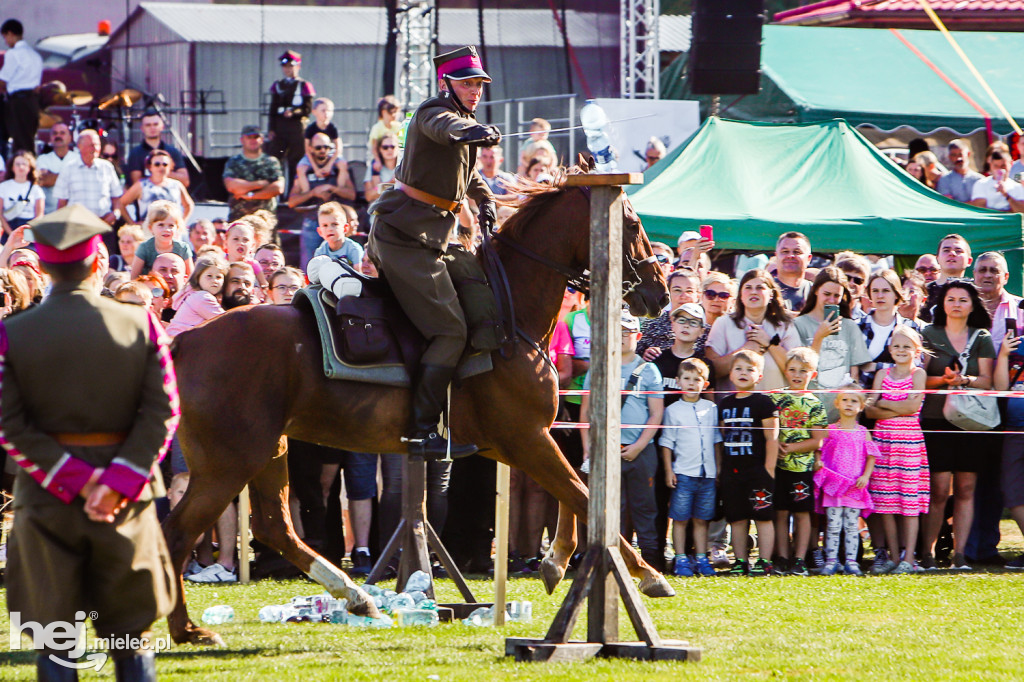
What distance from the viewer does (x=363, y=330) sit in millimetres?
7125

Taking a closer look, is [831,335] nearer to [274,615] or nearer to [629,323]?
[629,323]

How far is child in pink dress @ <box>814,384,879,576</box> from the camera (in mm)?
9953

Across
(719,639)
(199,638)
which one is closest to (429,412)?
(199,638)

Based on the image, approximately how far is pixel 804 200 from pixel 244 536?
7859mm

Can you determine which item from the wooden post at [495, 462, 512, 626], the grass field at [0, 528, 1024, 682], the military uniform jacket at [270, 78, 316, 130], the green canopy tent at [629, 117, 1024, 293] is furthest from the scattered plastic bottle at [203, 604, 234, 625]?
the military uniform jacket at [270, 78, 316, 130]

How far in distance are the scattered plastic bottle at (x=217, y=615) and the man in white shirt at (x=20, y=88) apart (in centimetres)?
1185

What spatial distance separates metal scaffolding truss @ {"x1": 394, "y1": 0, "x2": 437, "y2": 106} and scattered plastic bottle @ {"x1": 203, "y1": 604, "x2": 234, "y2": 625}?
12198mm

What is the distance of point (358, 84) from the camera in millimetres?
19750

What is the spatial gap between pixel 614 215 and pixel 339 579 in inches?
100

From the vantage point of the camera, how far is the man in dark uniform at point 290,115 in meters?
16.9

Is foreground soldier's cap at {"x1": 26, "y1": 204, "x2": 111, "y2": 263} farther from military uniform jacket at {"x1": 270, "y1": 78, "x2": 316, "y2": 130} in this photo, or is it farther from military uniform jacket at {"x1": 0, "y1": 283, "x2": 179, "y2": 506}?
military uniform jacket at {"x1": 270, "y1": 78, "x2": 316, "y2": 130}

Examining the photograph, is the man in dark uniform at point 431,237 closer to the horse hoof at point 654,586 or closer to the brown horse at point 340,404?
the brown horse at point 340,404

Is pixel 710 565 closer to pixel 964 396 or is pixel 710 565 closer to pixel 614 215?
pixel 964 396

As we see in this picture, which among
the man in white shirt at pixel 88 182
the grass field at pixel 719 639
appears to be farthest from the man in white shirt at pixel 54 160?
the grass field at pixel 719 639
